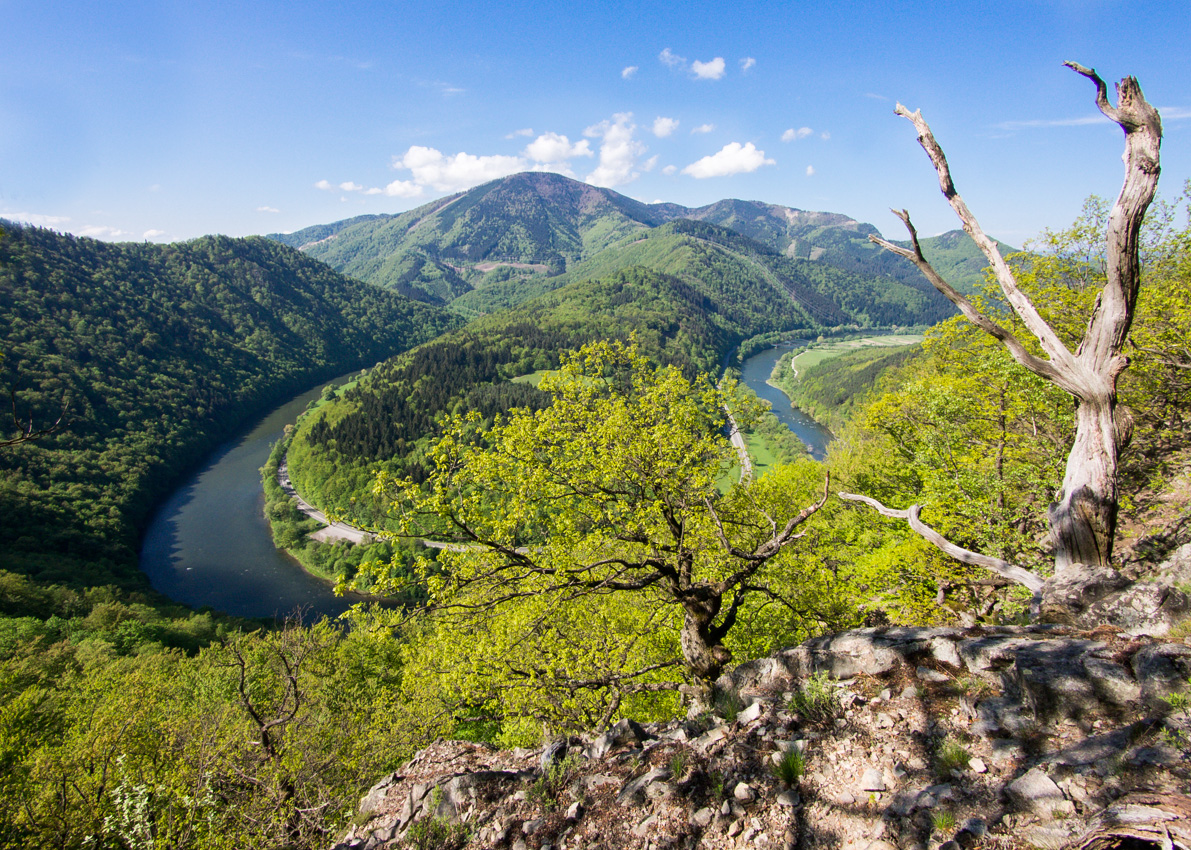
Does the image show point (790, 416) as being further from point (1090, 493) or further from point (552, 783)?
point (552, 783)

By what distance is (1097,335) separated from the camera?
210 inches

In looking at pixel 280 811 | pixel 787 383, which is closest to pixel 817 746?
pixel 280 811

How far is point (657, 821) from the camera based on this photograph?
554cm

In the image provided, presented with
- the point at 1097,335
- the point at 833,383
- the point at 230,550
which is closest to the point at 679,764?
the point at 1097,335

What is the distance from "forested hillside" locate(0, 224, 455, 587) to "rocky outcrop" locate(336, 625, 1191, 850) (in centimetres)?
1098

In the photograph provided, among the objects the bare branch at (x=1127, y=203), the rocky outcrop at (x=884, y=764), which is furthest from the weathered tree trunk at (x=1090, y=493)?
the rocky outcrop at (x=884, y=764)

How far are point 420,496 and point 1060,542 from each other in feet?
30.4

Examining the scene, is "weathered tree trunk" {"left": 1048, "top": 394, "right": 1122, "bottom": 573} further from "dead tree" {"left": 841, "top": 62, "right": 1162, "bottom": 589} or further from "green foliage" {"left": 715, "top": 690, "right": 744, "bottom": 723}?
"green foliage" {"left": 715, "top": 690, "right": 744, "bottom": 723}

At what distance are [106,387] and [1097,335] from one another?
549 ft

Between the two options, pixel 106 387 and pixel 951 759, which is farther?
pixel 106 387

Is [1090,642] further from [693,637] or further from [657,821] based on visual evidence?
[693,637]

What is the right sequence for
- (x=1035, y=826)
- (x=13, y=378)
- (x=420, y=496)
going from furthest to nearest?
1. (x=13, y=378)
2. (x=420, y=496)
3. (x=1035, y=826)

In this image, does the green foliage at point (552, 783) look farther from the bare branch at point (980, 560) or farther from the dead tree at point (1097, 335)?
the dead tree at point (1097, 335)

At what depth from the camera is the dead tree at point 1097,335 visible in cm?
487
